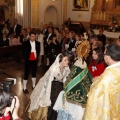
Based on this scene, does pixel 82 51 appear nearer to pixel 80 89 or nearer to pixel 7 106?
pixel 80 89

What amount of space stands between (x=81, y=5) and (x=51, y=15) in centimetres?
246

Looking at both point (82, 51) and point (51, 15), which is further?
point (51, 15)

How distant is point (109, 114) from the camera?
12.5 feet

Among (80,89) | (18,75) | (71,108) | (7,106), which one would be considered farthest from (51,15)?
(7,106)

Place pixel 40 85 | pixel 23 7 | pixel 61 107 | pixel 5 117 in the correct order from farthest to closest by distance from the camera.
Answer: pixel 23 7
pixel 40 85
pixel 61 107
pixel 5 117

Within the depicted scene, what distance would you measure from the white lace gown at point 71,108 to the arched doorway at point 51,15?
52.1ft

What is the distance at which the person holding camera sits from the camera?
2.81m

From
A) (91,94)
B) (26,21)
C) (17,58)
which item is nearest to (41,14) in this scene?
(26,21)

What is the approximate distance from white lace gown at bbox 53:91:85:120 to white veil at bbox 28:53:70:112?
308mm

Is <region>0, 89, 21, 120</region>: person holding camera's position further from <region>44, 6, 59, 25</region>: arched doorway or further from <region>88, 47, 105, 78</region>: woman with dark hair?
<region>44, 6, 59, 25</region>: arched doorway

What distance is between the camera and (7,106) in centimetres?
292

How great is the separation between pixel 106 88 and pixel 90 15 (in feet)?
54.2

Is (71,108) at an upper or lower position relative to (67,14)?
lower

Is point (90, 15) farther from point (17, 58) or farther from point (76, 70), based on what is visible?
point (76, 70)
